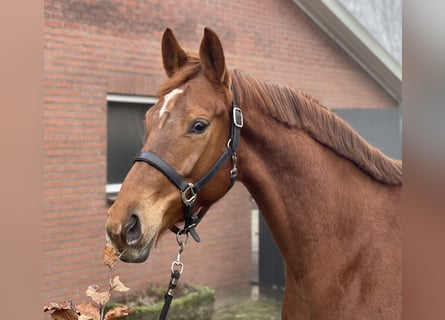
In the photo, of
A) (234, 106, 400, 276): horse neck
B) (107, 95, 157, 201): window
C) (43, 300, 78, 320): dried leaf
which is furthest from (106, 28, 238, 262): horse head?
(107, 95, 157, 201): window

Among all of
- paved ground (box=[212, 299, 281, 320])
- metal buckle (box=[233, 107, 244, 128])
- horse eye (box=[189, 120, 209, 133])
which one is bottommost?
paved ground (box=[212, 299, 281, 320])

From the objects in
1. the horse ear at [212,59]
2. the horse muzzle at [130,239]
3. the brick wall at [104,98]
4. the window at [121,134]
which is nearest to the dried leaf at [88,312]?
the horse muzzle at [130,239]

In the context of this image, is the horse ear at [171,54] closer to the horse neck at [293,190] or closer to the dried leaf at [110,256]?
the horse neck at [293,190]

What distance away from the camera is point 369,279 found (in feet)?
6.13

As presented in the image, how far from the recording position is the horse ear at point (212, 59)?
177 cm

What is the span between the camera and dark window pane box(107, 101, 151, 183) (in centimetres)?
445

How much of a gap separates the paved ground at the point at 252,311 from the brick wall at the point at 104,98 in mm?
205

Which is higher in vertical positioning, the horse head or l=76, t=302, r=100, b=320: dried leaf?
the horse head

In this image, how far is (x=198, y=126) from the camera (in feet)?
5.63

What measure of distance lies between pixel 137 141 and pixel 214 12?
1.72 metres

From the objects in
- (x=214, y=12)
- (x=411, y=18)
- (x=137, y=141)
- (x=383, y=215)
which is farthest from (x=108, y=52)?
(x=411, y=18)

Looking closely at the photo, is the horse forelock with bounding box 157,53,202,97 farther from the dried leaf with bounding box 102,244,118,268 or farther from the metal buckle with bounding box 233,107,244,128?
the dried leaf with bounding box 102,244,118,268

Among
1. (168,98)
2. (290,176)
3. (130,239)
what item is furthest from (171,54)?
(130,239)

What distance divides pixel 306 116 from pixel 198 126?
0.49 meters
